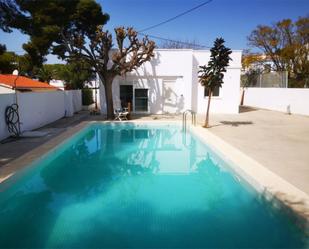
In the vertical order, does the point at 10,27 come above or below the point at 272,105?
above

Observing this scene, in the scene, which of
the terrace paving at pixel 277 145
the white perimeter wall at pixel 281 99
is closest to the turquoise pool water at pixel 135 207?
the terrace paving at pixel 277 145

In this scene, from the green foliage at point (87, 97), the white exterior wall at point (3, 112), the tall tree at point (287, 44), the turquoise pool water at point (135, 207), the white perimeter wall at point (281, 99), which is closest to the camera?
the turquoise pool water at point (135, 207)

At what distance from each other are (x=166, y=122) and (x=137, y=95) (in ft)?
14.2

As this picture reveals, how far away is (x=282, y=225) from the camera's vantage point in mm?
4121

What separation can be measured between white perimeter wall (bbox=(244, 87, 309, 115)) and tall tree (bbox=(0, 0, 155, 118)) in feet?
33.5

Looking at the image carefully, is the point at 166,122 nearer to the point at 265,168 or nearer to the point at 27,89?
the point at 265,168

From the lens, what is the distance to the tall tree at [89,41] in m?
13.5

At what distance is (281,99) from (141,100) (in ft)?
34.3

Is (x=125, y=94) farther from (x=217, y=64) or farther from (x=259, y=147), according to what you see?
(x=259, y=147)

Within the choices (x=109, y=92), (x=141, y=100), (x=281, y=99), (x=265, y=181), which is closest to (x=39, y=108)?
(x=109, y=92)

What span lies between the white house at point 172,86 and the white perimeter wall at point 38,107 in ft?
7.63

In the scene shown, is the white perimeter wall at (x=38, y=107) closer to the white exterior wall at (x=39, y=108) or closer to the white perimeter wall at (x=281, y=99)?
the white exterior wall at (x=39, y=108)

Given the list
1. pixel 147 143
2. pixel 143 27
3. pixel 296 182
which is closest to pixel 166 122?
pixel 147 143

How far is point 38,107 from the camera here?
12.0 meters
